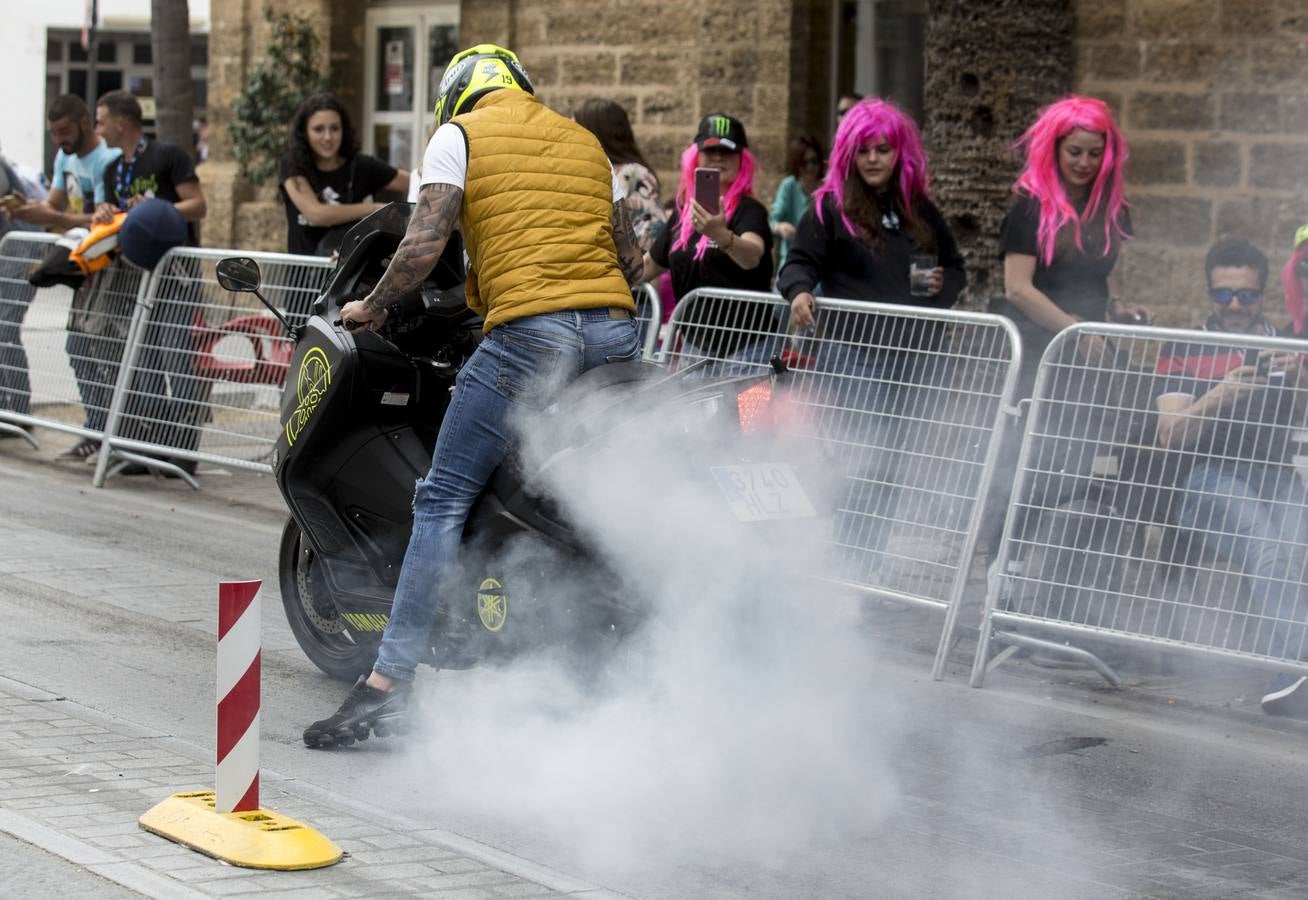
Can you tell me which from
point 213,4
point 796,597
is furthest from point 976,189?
point 213,4

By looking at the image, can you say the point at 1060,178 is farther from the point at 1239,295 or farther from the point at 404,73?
the point at 404,73

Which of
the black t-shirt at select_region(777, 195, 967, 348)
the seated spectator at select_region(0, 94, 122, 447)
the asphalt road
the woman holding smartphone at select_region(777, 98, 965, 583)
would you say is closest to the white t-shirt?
the asphalt road

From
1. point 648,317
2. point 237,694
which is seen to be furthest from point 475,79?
point 648,317

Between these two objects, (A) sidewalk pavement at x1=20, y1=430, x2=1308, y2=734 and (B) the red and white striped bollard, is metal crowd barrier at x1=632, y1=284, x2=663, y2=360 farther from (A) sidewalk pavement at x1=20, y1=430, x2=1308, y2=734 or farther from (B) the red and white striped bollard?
(B) the red and white striped bollard

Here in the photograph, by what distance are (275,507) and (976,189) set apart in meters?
3.96

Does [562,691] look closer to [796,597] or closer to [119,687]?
[796,597]

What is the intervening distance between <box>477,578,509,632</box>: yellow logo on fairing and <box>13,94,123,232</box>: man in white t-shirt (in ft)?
22.1

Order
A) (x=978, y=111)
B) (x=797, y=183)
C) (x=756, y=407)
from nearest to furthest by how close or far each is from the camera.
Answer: (x=756, y=407), (x=978, y=111), (x=797, y=183)

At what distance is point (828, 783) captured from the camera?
540cm

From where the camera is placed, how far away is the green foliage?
54.3 feet

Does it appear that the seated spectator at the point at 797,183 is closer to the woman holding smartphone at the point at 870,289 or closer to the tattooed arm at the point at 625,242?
the woman holding smartphone at the point at 870,289

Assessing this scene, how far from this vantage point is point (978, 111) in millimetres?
9859

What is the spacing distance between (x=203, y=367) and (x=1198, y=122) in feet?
19.3

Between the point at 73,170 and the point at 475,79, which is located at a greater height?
the point at 475,79
